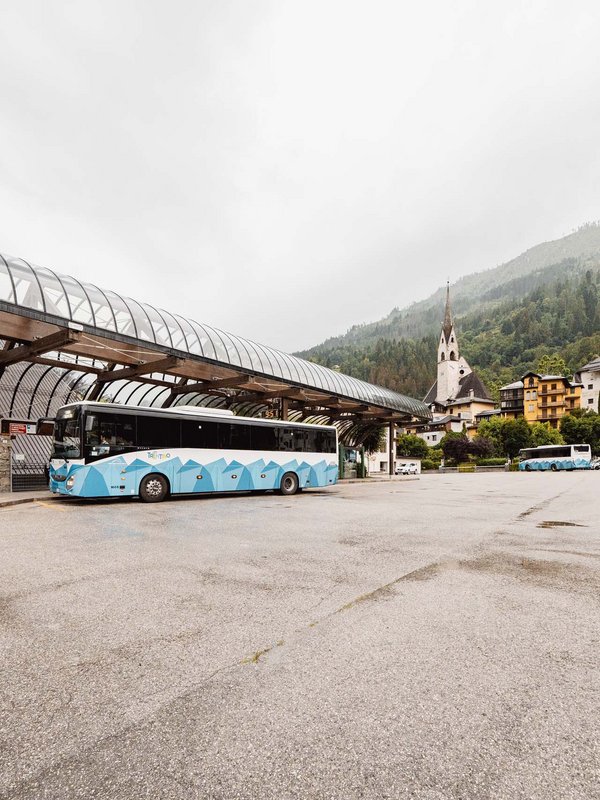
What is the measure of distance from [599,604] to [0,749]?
470 cm

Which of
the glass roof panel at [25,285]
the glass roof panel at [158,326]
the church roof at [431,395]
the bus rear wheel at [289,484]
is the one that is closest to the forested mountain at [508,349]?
the church roof at [431,395]

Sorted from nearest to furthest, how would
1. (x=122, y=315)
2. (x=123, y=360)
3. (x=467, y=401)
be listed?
(x=122, y=315)
(x=123, y=360)
(x=467, y=401)

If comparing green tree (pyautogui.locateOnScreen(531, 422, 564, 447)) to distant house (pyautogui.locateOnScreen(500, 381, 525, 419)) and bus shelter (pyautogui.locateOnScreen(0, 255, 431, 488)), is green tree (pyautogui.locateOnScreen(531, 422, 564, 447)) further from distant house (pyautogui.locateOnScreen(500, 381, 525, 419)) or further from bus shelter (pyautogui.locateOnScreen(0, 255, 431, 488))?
bus shelter (pyautogui.locateOnScreen(0, 255, 431, 488))

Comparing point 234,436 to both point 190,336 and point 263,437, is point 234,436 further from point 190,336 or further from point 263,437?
point 190,336

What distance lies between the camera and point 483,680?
2.84 metres

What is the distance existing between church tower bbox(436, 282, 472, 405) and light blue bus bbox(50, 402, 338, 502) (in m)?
107

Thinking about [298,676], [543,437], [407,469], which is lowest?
[407,469]

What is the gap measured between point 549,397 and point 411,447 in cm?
3703

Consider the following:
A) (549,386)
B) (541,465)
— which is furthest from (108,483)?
(549,386)

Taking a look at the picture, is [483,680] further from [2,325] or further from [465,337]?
[465,337]

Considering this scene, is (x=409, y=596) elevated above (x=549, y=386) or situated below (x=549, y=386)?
below

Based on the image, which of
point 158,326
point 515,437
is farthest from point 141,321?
point 515,437

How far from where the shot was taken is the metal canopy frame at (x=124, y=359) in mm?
13570

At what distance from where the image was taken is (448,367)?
395 feet
